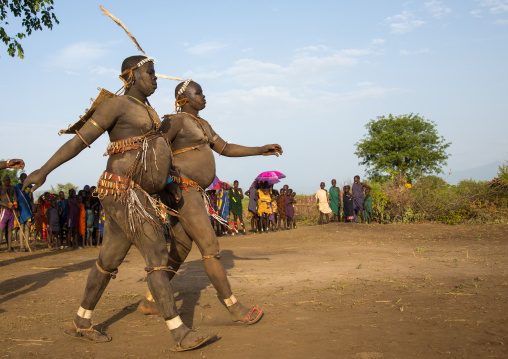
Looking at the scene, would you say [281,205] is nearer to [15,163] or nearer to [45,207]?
[45,207]

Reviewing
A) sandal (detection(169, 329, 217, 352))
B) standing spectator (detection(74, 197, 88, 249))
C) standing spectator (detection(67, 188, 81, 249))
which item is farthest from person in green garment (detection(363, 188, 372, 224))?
sandal (detection(169, 329, 217, 352))

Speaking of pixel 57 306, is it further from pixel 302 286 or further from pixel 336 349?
pixel 336 349

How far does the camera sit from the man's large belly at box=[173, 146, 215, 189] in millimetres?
4930

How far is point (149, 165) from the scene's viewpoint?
4188 millimetres

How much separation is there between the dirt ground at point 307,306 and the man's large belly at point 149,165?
1.33 m

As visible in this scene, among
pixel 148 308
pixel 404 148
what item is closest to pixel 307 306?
pixel 148 308

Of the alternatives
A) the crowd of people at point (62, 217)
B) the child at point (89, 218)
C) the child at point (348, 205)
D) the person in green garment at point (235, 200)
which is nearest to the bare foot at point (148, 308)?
the crowd of people at point (62, 217)

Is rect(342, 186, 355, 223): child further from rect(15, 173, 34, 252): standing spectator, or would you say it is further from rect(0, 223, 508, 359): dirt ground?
rect(15, 173, 34, 252): standing spectator

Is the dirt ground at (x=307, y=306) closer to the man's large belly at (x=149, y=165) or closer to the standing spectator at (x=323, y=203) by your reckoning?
the man's large belly at (x=149, y=165)

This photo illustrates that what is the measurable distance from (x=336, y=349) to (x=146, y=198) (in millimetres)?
1905

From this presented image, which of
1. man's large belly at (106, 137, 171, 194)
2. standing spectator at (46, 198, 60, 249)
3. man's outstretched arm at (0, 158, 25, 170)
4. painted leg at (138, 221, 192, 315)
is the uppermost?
man's outstretched arm at (0, 158, 25, 170)

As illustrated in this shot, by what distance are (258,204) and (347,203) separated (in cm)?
322

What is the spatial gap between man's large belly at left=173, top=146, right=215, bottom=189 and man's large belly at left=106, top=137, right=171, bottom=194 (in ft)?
2.08

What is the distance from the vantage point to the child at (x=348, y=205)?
59.0ft
